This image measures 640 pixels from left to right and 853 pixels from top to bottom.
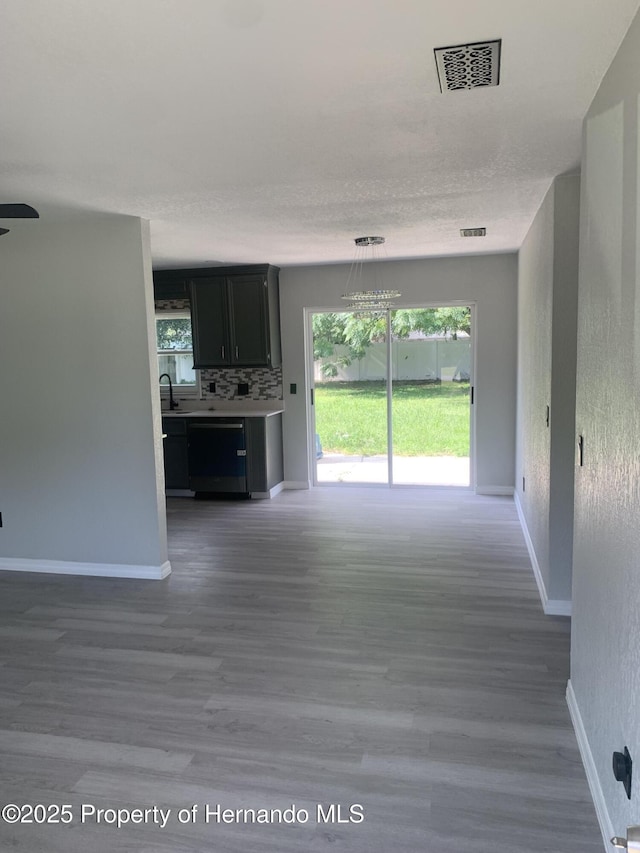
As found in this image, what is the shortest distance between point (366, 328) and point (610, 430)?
193 inches

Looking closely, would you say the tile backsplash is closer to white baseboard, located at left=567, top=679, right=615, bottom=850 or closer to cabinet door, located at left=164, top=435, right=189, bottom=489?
cabinet door, located at left=164, top=435, right=189, bottom=489

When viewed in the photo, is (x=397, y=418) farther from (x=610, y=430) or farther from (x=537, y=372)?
(x=610, y=430)

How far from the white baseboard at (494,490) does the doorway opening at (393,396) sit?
17cm

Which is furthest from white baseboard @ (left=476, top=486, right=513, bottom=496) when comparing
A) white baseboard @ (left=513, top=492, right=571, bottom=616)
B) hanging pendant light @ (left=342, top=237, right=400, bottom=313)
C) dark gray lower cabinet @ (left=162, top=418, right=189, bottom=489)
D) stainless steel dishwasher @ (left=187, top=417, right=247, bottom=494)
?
dark gray lower cabinet @ (left=162, top=418, right=189, bottom=489)

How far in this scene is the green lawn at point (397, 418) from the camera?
6.52 m

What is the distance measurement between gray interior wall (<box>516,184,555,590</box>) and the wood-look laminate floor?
1.50 feet

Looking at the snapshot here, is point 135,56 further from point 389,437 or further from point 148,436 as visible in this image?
point 389,437

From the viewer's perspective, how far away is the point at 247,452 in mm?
6359

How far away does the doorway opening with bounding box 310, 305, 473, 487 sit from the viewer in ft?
21.2

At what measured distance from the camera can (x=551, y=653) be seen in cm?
303

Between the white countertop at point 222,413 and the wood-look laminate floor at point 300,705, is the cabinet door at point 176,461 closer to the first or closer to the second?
the white countertop at point 222,413

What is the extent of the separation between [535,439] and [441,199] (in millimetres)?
1705

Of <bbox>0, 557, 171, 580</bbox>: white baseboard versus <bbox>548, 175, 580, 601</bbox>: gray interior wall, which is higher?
<bbox>548, 175, 580, 601</bbox>: gray interior wall

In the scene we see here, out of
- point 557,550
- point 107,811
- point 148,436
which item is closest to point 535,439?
point 557,550
